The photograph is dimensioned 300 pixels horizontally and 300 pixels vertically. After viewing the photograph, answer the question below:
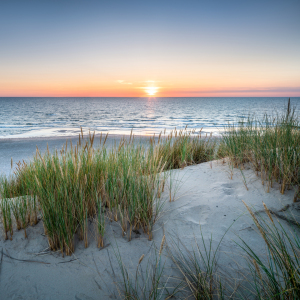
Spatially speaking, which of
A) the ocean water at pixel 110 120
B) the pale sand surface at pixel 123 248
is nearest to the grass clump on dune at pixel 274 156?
the pale sand surface at pixel 123 248

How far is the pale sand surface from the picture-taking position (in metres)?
1.58

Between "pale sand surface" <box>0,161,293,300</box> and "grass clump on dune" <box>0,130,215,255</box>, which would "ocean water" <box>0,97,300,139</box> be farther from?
"grass clump on dune" <box>0,130,215,255</box>

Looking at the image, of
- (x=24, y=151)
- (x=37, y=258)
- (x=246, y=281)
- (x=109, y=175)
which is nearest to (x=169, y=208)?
(x=109, y=175)

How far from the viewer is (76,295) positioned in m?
1.53

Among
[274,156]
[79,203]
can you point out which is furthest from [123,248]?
[274,156]

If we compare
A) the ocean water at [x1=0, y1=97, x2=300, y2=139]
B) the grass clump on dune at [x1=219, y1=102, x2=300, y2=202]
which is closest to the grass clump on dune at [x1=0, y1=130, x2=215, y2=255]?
the grass clump on dune at [x1=219, y1=102, x2=300, y2=202]

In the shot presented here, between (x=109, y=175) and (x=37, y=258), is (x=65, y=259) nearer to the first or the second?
(x=37, y=258)

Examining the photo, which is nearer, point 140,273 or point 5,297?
point 5,297

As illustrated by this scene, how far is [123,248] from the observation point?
6.14 ft

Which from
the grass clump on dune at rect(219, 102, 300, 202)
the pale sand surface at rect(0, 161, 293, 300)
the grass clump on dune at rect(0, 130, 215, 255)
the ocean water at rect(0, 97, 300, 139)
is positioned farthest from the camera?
the ocean water at rect(0, 97, 300, 139)

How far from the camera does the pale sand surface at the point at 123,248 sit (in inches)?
62.2

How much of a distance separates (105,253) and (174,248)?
2.05 feet

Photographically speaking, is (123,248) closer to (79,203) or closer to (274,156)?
(79,203)

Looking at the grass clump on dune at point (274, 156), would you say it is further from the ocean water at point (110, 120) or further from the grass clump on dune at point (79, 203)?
the grass clump on dune at point (79, 203)
